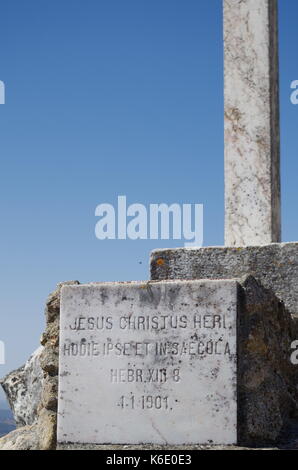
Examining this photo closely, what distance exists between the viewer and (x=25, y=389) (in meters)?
7.14

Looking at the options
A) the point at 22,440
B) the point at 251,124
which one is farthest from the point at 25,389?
the point at 251,124

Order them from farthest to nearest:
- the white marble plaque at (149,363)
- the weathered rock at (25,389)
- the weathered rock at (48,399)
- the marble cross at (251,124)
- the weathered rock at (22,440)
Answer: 1. the weathered rock at (25,389)
2. the marble cross at (251,124)
3. the weathered rock at (22,440)
4. the weathered rock at (48,399)
5. the white marble plaque at (149,363)

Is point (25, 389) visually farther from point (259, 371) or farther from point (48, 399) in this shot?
point (259, 371)

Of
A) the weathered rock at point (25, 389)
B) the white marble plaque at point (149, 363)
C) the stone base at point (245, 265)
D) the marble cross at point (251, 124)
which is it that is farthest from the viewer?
the weathered rock at point (25, 389)

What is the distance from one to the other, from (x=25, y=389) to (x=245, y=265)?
2.28 meters

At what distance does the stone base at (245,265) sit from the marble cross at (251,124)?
0.33m

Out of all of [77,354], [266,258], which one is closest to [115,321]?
[77,354]

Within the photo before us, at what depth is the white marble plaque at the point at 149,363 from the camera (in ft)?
16.4

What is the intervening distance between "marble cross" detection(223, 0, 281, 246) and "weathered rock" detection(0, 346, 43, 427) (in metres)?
1.91

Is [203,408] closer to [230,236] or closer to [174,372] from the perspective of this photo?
[174,372]

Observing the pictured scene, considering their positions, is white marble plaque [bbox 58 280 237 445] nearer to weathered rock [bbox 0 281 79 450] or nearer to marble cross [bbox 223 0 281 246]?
weathered rock [bbox 0 281 79 450]
